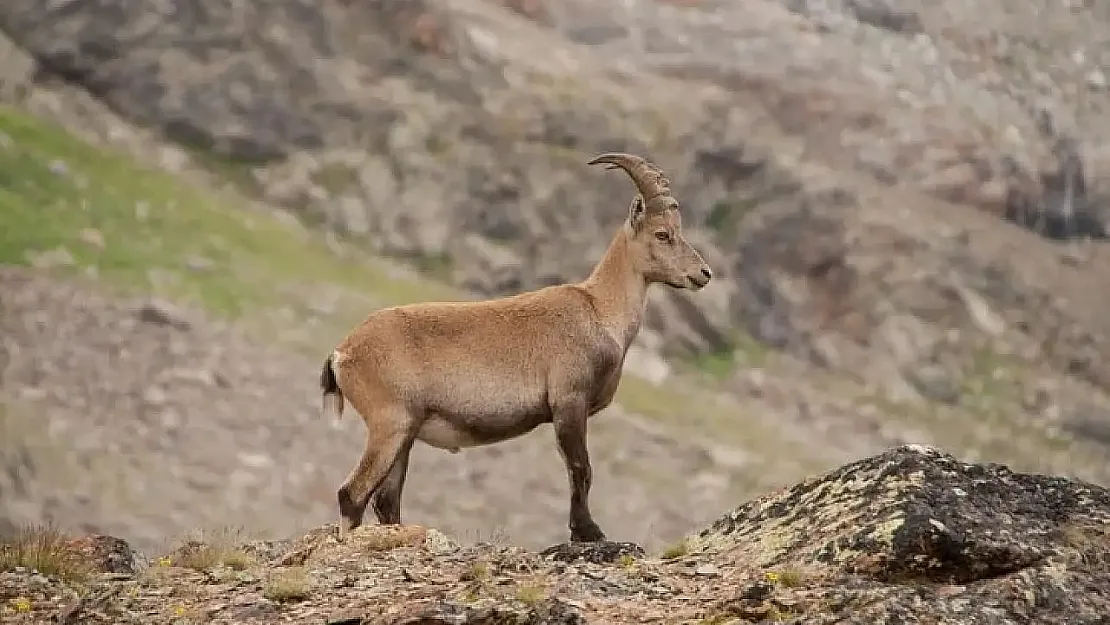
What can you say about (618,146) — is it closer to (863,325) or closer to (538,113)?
(538,113)

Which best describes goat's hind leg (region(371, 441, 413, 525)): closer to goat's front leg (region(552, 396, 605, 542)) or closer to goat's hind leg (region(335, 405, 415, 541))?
goat's hind leg (region(335, 405, 415, 541))

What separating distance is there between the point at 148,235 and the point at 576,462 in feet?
48.1

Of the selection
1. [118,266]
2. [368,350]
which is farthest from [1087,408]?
[368,350]

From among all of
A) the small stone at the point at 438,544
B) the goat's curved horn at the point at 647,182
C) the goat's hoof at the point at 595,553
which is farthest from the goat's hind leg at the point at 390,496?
the goat's curved horn at the point at 647,182

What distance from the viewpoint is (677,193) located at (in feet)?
88.5

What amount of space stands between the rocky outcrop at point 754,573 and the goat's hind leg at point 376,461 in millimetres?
650

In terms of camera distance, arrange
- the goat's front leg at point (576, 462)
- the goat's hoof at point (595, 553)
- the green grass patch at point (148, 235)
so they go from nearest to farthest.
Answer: the goat's hoof at point (595, 553)
the goat's front leg at point (576, 462)
the green grass patch at point (148, 235)

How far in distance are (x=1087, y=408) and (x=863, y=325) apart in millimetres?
4586

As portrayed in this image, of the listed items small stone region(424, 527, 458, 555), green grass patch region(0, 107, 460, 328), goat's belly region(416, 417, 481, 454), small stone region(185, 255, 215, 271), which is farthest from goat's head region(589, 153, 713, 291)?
small stone region(185, 255, 215, 271)

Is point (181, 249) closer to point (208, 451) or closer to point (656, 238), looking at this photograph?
point (208, 451)

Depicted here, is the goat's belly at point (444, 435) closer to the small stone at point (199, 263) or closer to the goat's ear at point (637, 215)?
the goat's ear at point (637, 215)

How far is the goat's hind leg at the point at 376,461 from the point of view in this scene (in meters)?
7.71

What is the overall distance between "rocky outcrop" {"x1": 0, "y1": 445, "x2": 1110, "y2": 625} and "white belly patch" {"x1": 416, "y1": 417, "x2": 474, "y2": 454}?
3.92 ft

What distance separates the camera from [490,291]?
81.0ft
